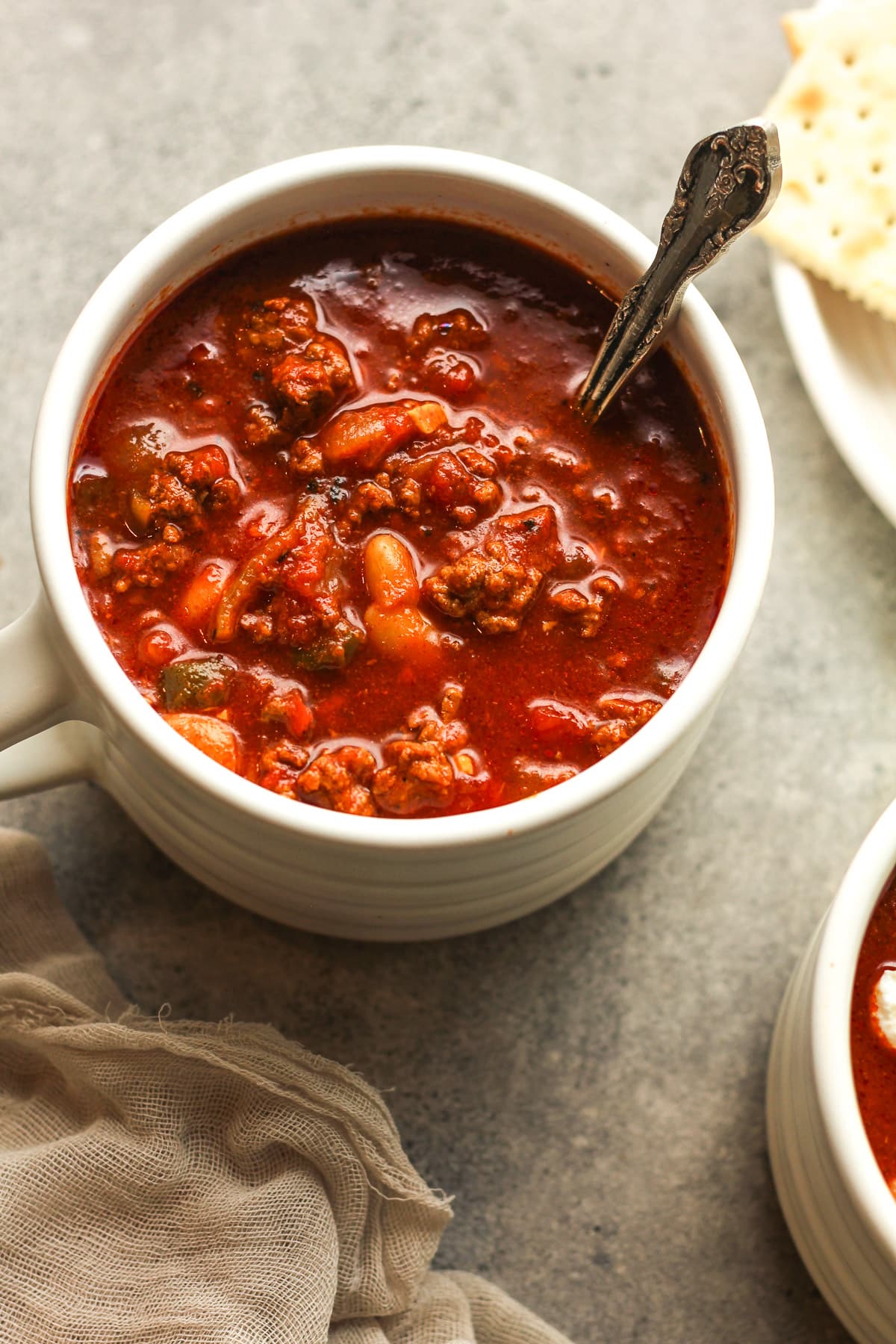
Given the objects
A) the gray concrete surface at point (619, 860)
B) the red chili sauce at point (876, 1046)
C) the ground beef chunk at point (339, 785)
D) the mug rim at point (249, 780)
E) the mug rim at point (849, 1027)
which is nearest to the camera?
the mug rim at point (249, 780)

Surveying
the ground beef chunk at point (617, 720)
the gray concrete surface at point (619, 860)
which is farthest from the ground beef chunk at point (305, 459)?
the gray concrete surface at point (619, 860)

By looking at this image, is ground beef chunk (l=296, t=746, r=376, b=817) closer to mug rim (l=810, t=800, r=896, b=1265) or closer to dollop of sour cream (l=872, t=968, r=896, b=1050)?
mug rim (l=810, t=800, r=896, b=1265)

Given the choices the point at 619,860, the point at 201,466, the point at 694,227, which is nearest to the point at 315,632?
the point at 201,466

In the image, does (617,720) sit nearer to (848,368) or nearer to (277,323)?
(277,323)

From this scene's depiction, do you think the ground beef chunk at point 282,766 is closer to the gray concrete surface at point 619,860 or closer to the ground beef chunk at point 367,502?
the ground beef chunk at point 367,502

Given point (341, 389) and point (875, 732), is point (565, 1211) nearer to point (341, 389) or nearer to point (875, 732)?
point (875, 732)

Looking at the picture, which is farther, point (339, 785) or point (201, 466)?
point (201, 466)
